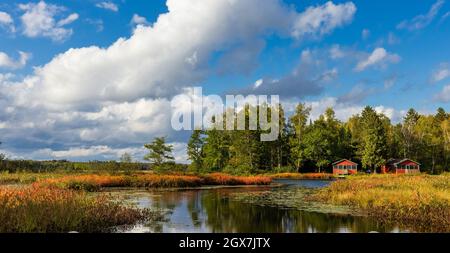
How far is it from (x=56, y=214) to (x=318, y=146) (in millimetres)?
65960

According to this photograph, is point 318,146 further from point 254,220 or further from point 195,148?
point 254,220

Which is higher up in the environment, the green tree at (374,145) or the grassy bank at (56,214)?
the green tree at (374,145)

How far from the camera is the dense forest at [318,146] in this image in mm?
69688

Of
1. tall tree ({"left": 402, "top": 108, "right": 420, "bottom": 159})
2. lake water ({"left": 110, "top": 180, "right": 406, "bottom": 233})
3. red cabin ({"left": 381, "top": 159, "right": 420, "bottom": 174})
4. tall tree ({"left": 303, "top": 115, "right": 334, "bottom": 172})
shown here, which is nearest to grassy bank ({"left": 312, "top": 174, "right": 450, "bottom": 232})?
lake water ({"left": 110, "top": 180, "right": 406, "bottom": 233})

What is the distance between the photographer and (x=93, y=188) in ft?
98.6

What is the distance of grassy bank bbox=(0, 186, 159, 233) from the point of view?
11.8 meters

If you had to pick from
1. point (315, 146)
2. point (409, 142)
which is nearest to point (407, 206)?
point (315, 146)

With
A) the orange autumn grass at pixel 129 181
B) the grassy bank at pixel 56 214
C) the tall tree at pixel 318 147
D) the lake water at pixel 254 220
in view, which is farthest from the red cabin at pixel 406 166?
the grassy bank at pixel 56 214

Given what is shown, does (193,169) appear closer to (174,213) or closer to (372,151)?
(372,151)

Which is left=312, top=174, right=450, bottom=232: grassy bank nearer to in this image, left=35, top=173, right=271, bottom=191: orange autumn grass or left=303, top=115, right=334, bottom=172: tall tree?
left=35, top=173, right=271, bottom=191: orange autumn grass

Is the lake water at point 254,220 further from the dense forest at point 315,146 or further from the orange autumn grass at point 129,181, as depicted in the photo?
the dense forest at point 315,146

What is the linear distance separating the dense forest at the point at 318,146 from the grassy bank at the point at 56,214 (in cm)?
4659

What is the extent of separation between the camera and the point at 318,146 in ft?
245
